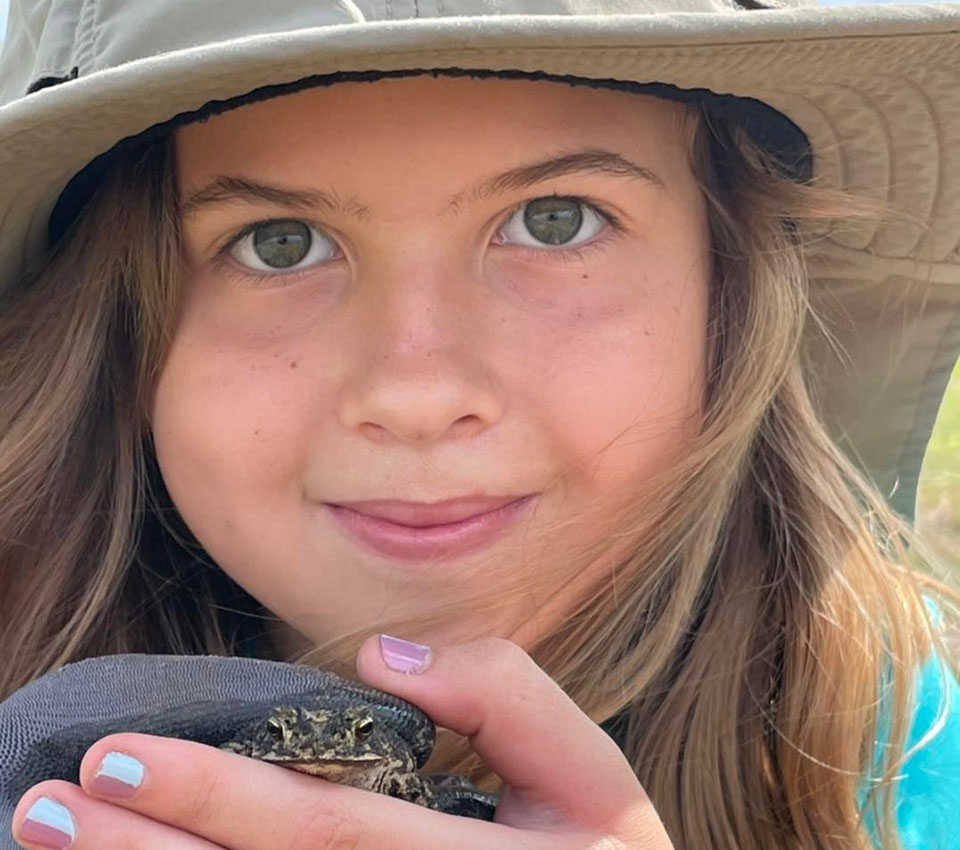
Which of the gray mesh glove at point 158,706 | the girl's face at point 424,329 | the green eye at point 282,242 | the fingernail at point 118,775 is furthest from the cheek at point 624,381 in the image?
the fingernail at point 118,775

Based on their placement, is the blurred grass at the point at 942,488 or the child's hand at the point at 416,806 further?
the blurred grass at the point at 942,488

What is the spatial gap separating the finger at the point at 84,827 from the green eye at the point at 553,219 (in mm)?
944

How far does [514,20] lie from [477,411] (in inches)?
19.6

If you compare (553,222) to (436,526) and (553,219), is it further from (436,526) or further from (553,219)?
(436,526)

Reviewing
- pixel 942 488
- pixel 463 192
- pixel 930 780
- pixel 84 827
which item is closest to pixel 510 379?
pixel 463 192

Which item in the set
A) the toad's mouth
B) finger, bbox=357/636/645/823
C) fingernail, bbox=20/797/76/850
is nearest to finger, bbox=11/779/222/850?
fingernail, bbox=20/797/76/850

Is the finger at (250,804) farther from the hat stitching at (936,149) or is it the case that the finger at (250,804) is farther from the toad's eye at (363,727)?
the hat stitching at (936,149)

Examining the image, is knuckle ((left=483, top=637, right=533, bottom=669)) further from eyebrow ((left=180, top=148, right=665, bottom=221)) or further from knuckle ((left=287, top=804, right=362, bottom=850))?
eyebrow ((left=180, top=148, right=665, bottom=221))

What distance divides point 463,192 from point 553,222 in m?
0.18

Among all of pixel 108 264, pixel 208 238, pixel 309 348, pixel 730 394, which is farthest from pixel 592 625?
pixel 108 264

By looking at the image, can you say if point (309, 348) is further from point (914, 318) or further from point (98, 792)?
point (914, 318)

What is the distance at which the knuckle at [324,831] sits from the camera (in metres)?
1.27

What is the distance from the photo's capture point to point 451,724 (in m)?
1.46

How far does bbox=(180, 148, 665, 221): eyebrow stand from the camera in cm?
173
